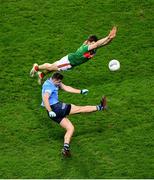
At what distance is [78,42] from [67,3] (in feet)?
8.45

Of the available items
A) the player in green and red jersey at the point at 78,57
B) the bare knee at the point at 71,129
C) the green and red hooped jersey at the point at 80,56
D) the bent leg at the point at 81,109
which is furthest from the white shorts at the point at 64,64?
the bare knee at the point at 71,129

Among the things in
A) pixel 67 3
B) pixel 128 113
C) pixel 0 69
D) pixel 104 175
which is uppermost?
pixel 67 3

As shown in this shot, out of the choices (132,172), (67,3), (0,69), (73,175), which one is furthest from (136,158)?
(67,3)

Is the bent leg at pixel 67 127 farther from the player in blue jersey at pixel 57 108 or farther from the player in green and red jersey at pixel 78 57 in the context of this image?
the player in green and red jersey at pixel 78 57

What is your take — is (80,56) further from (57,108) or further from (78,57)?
(57,108)

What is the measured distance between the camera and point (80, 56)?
1873 cm

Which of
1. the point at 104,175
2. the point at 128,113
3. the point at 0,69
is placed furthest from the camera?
the point at 0,69

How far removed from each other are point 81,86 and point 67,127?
Result: 3.12 m

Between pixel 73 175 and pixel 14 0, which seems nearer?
pixel 73 175

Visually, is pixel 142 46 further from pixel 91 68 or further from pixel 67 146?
pixel 67 146

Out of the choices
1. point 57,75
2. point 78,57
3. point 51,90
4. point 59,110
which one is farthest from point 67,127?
point 78,57

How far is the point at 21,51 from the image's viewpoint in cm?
2097

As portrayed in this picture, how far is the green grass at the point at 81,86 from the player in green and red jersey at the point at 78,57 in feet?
2.34

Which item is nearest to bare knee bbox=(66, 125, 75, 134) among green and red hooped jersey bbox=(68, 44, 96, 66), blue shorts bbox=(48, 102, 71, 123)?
blue shorts bbox=(48, 102, 71, 123)
